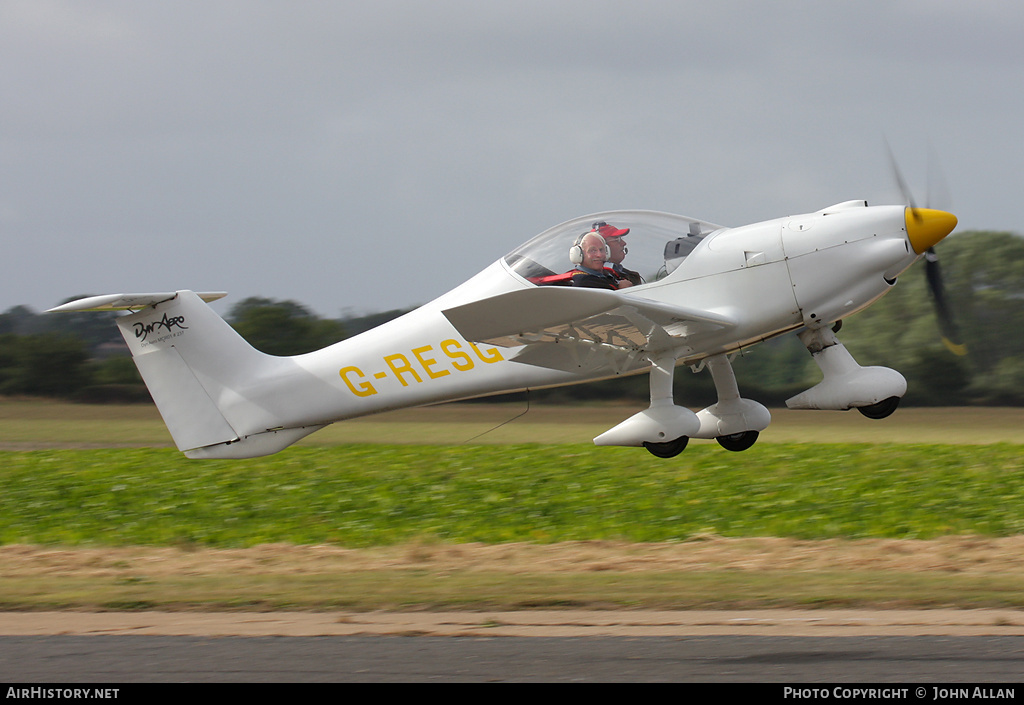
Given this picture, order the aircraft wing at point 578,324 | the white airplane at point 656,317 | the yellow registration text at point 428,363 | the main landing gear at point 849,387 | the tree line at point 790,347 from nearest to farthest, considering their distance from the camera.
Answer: the aircraft wing at point 578,324
the white airplane at point 656,317
the main landing gear at point 849,387
the yellow registration text at point 428,363
the tree line at point 790,347

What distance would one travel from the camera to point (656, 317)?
916 centimetres

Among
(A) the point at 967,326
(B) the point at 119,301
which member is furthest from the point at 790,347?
(B) the point at 119,301

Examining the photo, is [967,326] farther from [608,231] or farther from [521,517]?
[608,231]

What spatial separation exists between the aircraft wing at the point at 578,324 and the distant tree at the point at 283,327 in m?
23.7

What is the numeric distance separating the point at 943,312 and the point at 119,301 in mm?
8247

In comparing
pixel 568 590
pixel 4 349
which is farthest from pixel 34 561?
pixel 4 349

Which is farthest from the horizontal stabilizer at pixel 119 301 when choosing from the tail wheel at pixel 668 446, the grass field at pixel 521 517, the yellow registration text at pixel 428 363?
the tail wheel at pixel 668 446

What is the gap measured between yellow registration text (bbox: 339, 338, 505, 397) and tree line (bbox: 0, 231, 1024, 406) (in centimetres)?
1525

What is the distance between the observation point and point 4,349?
33.0 m

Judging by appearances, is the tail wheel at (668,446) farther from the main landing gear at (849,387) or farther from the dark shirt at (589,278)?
the dark shirt at (589,278)

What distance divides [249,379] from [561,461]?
1137 cm

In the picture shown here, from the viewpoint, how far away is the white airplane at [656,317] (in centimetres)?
927

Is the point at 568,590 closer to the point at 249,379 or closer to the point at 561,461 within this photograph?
the point at 249,379

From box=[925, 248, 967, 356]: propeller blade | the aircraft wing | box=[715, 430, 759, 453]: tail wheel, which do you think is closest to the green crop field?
A: box=[715, 430, 759, 453]: tail wheel
